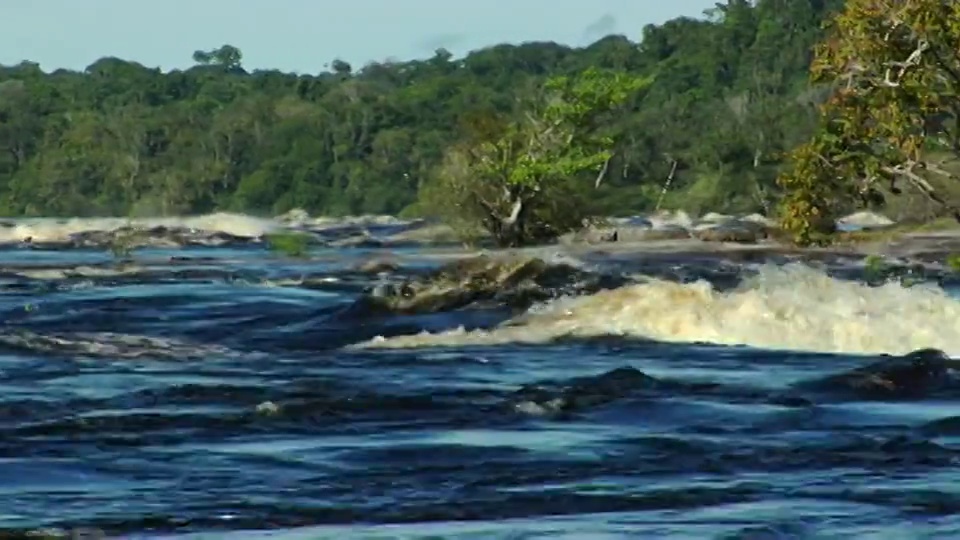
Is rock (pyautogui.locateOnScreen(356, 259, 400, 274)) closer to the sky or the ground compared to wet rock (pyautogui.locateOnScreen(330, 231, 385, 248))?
closer to the sky

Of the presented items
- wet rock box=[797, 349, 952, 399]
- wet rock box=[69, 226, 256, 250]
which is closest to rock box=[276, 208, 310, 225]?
wet rock box=[69, 226, 256, 250]

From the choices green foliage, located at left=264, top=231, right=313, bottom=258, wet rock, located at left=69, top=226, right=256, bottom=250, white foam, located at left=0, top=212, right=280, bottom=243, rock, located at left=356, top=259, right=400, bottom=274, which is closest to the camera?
rock, located at left=356, top=259, right=400, bottom=274

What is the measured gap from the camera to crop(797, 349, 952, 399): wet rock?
19344 millimetres

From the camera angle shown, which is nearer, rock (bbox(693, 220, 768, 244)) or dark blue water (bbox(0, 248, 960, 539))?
dark blue water (bbox(0, 248, 960, 539))

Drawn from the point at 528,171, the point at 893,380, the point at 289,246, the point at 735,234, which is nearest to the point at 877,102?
the point at 893,380

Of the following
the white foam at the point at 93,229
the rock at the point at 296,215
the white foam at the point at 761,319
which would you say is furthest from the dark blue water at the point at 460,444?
the rock at the point at 296,215

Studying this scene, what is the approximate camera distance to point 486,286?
32688 mm

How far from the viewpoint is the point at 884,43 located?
31.5m

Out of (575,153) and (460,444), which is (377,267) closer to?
(575,153)

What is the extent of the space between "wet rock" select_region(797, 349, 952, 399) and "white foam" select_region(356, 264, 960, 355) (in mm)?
4878

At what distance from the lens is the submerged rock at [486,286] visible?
32.1m

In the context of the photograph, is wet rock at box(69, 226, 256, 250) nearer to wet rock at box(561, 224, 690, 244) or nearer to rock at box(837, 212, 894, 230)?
wet rock at box(561, 224, 690, 244)

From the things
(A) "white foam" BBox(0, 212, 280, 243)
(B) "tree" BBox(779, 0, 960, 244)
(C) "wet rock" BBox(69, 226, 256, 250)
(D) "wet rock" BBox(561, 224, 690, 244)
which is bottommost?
(A) "white foam" BBox(0, 212, 280, 243)

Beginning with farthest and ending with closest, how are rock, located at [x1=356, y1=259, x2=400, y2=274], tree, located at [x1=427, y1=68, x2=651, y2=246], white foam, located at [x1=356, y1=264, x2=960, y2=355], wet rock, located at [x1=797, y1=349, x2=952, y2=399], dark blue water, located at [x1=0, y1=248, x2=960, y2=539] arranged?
tree, located at [x1=427, y1=68, x2=651, y2=246]
rock, located at [x1=356, y1=259, x2=400, y2=274]
white foam, located at [x1=356, y1=264, x2=960, y2=355]
wet rock, located at [x1=797, y1=349, x2=952, y2=399]
dark blue water, located at [x1=0, y1=248, x2=960, y2=539]
